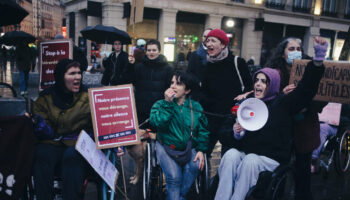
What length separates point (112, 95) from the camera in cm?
330

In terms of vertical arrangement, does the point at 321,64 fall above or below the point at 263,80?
above

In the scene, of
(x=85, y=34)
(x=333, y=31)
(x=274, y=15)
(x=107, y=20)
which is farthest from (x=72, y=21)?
(x=333, y=31)

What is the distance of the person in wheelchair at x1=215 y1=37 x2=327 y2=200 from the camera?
9.84 ft

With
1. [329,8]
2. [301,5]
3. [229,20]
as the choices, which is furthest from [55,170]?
[329,8]

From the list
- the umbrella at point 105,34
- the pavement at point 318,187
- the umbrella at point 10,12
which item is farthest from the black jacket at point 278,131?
the umbrella at point 105,34

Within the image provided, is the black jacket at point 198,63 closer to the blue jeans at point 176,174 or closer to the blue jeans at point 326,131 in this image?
the blue jeans at point 176,174

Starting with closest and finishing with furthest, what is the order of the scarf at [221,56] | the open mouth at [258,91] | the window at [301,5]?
1. the open mouth at [258,91]
2. the scarf at [221,56]
3. the window at [301,5]

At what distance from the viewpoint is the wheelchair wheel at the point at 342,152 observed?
16.8 ft

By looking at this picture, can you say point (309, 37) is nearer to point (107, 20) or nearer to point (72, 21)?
point (107, 20)

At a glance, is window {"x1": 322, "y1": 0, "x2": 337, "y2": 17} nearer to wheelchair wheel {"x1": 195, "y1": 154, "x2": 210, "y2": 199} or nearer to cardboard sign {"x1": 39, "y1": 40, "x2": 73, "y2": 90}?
cardboard sign {"x1": 39, "y1": 40, "x2": 73, "y2": 90}

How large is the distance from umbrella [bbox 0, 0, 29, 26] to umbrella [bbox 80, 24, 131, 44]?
106 inches

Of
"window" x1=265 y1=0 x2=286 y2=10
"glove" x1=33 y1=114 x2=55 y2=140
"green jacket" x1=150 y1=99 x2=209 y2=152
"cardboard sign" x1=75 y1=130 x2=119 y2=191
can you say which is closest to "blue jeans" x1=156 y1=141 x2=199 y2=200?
"green jacket" x1=150 y1=99 x2=209 y2=152

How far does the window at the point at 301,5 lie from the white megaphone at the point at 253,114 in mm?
25718

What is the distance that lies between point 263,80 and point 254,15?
21.9 m
